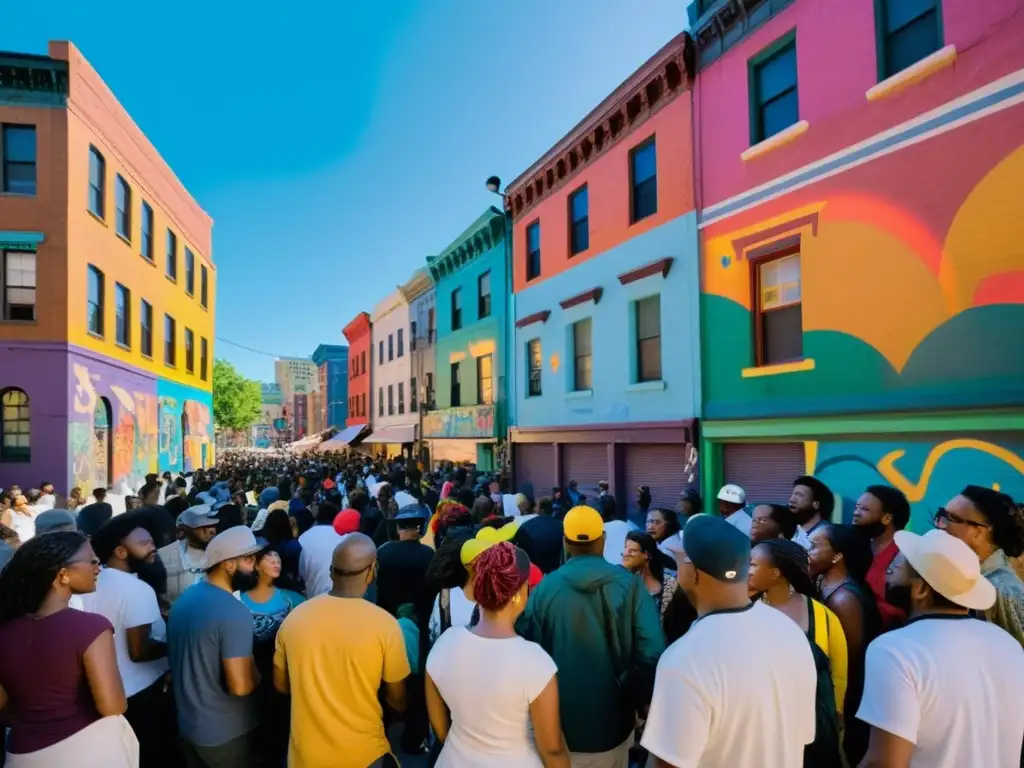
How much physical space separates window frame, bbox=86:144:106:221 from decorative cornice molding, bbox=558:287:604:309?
12516 millimetres

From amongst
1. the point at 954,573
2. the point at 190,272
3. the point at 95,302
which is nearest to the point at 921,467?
the point at 954,573

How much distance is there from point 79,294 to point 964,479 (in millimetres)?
18205

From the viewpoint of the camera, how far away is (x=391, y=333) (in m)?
30.3

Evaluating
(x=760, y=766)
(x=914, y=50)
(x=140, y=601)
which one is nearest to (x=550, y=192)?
(x=914, y=50)

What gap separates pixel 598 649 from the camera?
305 cm

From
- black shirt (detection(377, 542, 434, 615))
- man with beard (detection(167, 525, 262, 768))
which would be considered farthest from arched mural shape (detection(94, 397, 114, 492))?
man with beard (detection(167, 525, 262, 768))

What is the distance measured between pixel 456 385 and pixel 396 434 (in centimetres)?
610

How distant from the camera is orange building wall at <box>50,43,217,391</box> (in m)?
14.8

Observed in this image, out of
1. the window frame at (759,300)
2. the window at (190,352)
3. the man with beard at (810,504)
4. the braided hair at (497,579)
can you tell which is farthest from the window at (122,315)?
the braided hair at (497,579)

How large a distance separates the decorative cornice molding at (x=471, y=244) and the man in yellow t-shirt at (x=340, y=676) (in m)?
16.8

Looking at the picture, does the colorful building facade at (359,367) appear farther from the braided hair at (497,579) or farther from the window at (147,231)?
the braided hair at (497,579)

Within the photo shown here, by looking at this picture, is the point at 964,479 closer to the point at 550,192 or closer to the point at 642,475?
the point at 642,475

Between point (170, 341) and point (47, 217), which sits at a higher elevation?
point (47, 217)

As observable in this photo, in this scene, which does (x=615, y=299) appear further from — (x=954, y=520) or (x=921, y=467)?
(x=954, y=520)
